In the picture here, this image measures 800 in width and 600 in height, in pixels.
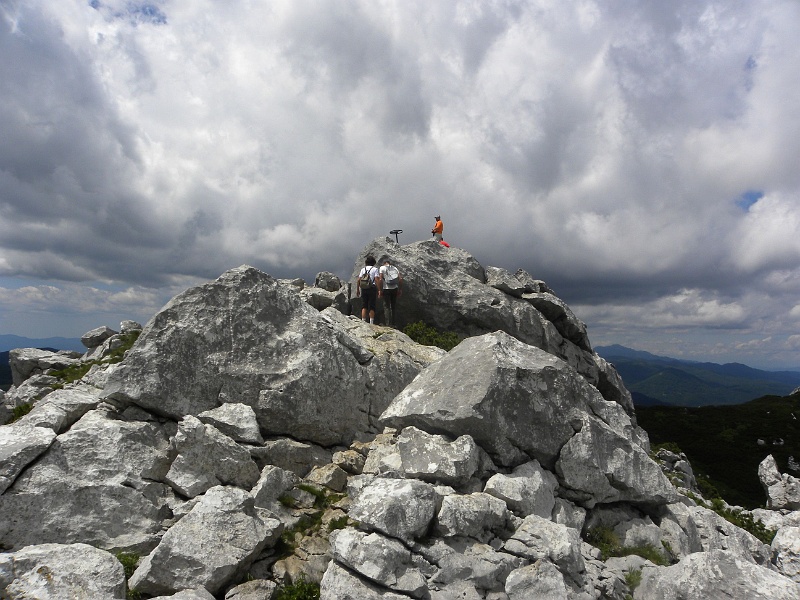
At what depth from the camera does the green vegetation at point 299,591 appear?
1118 centimetres

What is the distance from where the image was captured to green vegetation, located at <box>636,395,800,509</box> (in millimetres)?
117750

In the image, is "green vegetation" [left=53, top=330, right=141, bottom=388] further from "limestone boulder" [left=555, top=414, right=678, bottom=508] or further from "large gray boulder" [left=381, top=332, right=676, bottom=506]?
"limestone boulder" [left=555, top=414, right=678, bottom=508]

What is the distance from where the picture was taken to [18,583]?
31.8 ft

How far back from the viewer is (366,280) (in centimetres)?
2770

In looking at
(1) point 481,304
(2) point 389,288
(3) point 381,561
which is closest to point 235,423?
(3) point 381,561

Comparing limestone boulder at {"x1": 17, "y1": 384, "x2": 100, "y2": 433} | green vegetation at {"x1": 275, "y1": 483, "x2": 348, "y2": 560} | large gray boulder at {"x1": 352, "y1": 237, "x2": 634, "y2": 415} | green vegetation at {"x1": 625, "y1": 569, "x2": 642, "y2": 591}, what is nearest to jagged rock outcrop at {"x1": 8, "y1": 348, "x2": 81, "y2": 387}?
limestone boulder at {"x1": 17, "y1": 384, "x2": 100, "y2": 433}

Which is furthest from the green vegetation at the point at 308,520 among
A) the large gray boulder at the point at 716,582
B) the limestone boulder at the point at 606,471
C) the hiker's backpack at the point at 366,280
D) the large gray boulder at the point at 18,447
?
A: the hiker's backpack at the point at 366,280

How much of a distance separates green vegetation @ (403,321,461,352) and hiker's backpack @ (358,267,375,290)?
12.2ft

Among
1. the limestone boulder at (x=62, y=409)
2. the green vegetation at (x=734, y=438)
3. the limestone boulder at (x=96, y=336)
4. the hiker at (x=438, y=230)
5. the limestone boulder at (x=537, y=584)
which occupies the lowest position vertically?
the green vegetation at (x=734, y=438)

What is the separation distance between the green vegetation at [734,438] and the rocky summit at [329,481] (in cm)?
10317

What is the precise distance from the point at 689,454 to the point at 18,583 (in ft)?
548

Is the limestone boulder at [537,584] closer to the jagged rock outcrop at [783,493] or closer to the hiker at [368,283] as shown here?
the hiker at [368,283]

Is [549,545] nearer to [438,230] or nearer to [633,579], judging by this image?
[633,579]

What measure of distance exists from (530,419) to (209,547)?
1034cm
